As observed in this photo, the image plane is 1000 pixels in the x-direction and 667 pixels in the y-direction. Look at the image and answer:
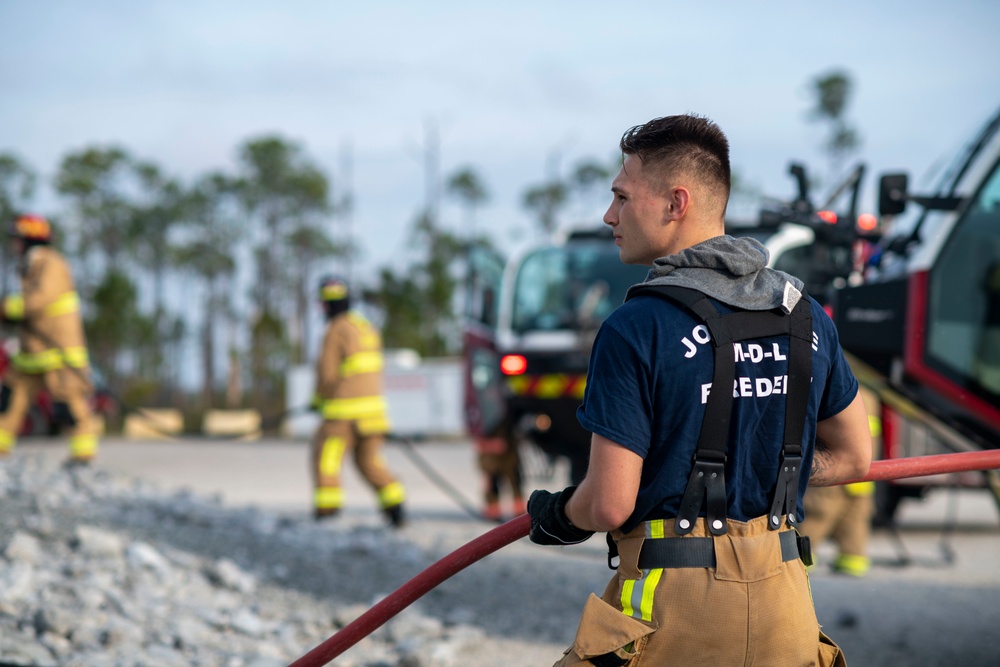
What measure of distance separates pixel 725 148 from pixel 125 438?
22460 mm

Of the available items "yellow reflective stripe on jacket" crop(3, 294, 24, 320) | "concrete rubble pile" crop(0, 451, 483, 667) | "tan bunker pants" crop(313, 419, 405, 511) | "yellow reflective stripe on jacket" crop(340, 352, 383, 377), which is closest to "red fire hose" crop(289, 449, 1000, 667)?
"concrete rubble pile" crop(0, 451, 483, 667)

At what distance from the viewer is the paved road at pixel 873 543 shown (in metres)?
5.48

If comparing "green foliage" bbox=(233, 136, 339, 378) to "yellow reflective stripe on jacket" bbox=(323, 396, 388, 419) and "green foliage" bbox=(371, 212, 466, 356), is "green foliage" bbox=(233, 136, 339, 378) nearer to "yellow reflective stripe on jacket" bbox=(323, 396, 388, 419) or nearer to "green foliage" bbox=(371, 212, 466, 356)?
"green foliage" bbox=(371, 212, 466, 356)

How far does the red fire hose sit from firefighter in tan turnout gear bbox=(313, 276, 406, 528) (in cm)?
544

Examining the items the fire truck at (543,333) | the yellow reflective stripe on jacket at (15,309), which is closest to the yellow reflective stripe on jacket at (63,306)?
the yellow reflective stripe on jacket at (15,309)

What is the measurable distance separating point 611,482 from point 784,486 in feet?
1.27

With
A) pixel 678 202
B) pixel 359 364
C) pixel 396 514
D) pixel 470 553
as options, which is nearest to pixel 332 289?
pixel 359 364

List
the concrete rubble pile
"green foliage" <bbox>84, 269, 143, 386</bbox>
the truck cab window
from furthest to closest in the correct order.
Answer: "green foliage" <bbox>84, 269, 143, 386</bbox> → the truck cab window → the concrete rubble pile

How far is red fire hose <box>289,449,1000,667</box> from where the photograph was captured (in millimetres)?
2527

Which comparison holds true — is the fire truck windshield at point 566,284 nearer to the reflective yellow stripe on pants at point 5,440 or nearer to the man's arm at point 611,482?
the reflective yellow stripe on pants at point 5,440

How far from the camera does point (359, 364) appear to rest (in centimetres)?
851

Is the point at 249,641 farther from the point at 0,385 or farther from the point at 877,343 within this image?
the point at 0,385

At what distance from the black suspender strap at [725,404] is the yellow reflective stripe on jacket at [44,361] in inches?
294

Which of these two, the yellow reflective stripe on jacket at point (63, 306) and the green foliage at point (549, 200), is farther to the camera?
the green foliage at point (549, 200)
